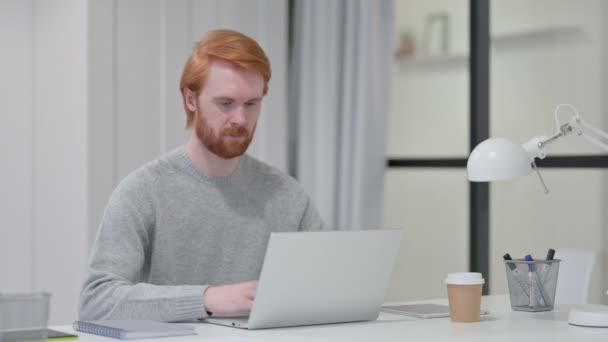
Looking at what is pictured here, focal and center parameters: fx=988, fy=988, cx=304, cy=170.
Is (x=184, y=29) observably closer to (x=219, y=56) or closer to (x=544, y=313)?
(x=219, y=56)

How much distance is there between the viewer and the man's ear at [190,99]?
251 centimetres

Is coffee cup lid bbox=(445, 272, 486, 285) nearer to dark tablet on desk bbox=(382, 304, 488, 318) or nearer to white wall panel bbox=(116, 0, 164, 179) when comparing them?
dark tablet on desk bbox=(382, 304, 488, 318)

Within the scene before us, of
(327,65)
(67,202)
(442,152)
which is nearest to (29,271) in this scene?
(67,202)

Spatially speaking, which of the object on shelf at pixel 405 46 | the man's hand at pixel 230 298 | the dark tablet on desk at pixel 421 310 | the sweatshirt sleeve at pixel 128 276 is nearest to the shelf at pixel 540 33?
the object on shelf at pixel 405 46

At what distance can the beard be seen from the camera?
7.90 ft

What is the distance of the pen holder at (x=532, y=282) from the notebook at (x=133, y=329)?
820 mm

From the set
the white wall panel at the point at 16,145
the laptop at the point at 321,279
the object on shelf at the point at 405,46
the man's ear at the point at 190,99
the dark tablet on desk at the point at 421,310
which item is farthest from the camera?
the object on shelf at the point at 405,46

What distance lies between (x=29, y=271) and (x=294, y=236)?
84.2 inches

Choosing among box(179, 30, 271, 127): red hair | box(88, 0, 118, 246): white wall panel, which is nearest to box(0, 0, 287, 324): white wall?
box(88, 0, 118, 246): white wall panel

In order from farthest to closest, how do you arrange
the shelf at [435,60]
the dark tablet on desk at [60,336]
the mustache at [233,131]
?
1. the shelf at [435,60]
2. the mustache at [233,131]
3. the dark tablet on desk at [60,336]

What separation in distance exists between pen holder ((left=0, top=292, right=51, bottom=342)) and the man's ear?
1.00m

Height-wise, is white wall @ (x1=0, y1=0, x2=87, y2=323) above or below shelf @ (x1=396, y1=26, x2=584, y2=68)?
below

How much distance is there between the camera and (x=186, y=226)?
246cm

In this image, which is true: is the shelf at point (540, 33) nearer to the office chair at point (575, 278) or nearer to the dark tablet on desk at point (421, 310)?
the office chair at point (575, 278)
